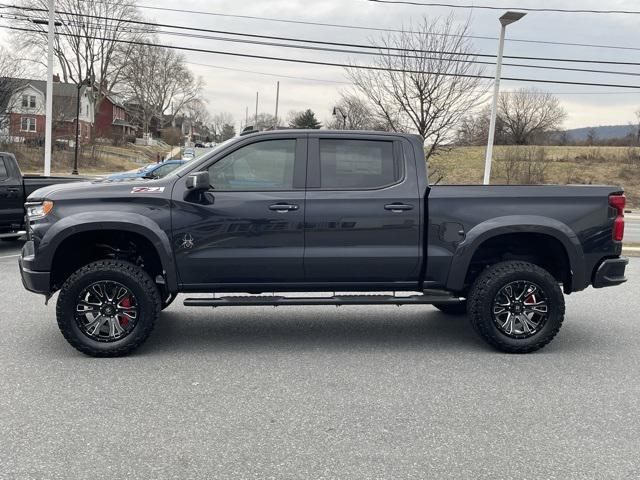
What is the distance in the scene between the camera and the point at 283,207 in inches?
205

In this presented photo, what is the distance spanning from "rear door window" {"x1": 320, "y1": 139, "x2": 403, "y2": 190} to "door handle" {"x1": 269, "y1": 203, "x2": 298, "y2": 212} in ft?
1.17

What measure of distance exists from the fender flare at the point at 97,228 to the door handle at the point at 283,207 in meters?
0.96

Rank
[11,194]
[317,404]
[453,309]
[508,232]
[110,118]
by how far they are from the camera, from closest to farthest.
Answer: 1. [317,404]
2. [508,232]
3. [453,309]
4. [11,194]
5. [110,118]

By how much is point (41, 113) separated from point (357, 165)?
66.7 m

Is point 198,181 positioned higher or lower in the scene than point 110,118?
lower

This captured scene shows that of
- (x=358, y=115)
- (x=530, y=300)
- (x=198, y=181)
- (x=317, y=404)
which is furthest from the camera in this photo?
(x=358, y=115)

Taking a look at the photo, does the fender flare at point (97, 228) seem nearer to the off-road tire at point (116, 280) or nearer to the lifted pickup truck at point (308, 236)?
the lifted pickup truck at point (308, 236)

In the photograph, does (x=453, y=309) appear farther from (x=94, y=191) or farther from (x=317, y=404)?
(x=94, y=191)

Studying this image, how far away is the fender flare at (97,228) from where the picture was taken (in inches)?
195

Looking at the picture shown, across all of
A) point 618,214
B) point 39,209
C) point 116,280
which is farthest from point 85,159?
point 618,214

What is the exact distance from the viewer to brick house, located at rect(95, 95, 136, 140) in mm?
78681

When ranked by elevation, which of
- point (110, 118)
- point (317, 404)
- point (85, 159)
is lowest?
point (317, 404)

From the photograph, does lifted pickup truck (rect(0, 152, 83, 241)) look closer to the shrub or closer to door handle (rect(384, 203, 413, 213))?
door handle (rect(384, 203, 413, 213))

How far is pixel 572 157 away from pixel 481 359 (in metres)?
44.0
